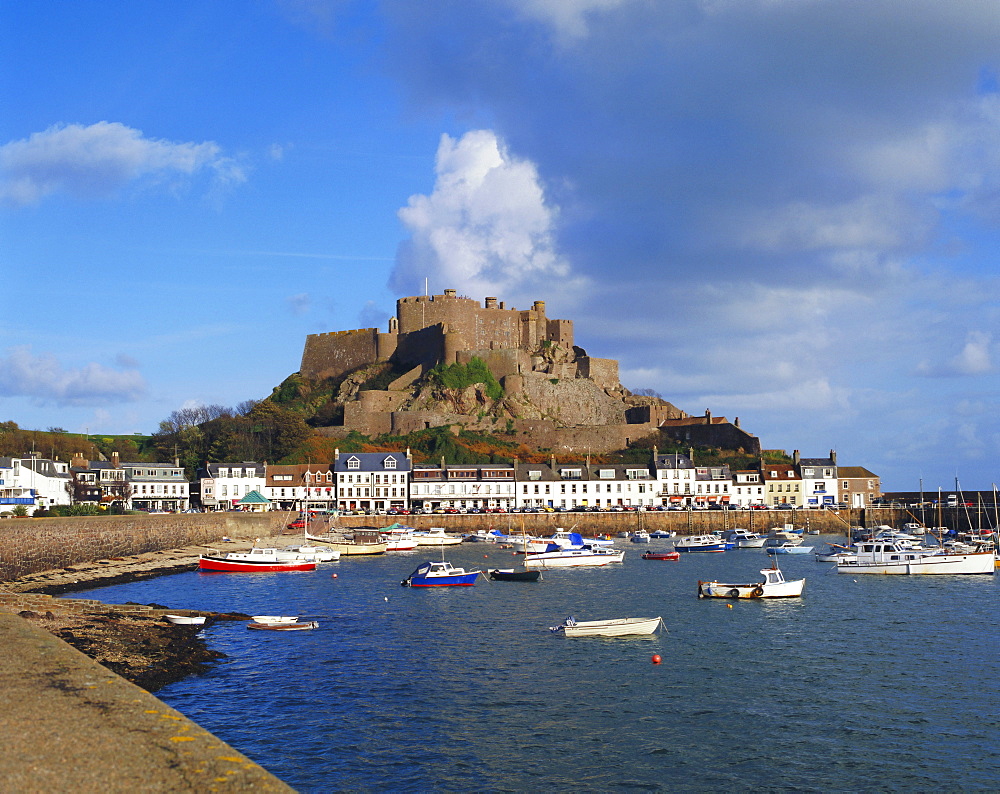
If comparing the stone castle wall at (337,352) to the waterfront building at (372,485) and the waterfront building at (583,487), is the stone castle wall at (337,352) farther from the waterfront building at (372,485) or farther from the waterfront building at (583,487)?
the waterfront building at (583,487)

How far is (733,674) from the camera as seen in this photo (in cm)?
2469

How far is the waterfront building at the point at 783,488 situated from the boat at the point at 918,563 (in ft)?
133

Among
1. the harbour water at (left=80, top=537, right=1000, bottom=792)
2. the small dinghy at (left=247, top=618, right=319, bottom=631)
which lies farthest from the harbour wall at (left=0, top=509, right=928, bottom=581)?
the small dinghy at (left=247, top=618, right=319, bottom=631)

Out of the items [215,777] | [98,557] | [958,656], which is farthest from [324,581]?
[215,777]

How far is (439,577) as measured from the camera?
42.7 m

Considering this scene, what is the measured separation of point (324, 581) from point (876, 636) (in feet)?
86.6

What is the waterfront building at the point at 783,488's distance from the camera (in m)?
90.4

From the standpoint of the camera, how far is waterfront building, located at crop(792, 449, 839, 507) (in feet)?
297

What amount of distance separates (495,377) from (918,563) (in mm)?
57063

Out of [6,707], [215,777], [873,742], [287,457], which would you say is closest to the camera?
[215,777]

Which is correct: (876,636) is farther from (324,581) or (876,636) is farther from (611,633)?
(324,581)

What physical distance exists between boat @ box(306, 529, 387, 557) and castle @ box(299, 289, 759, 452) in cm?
2921

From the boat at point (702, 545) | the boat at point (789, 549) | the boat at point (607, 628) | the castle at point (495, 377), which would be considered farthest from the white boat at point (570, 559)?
the castle at point (495, 377)

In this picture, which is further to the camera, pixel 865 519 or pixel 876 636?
pixel 865 519
